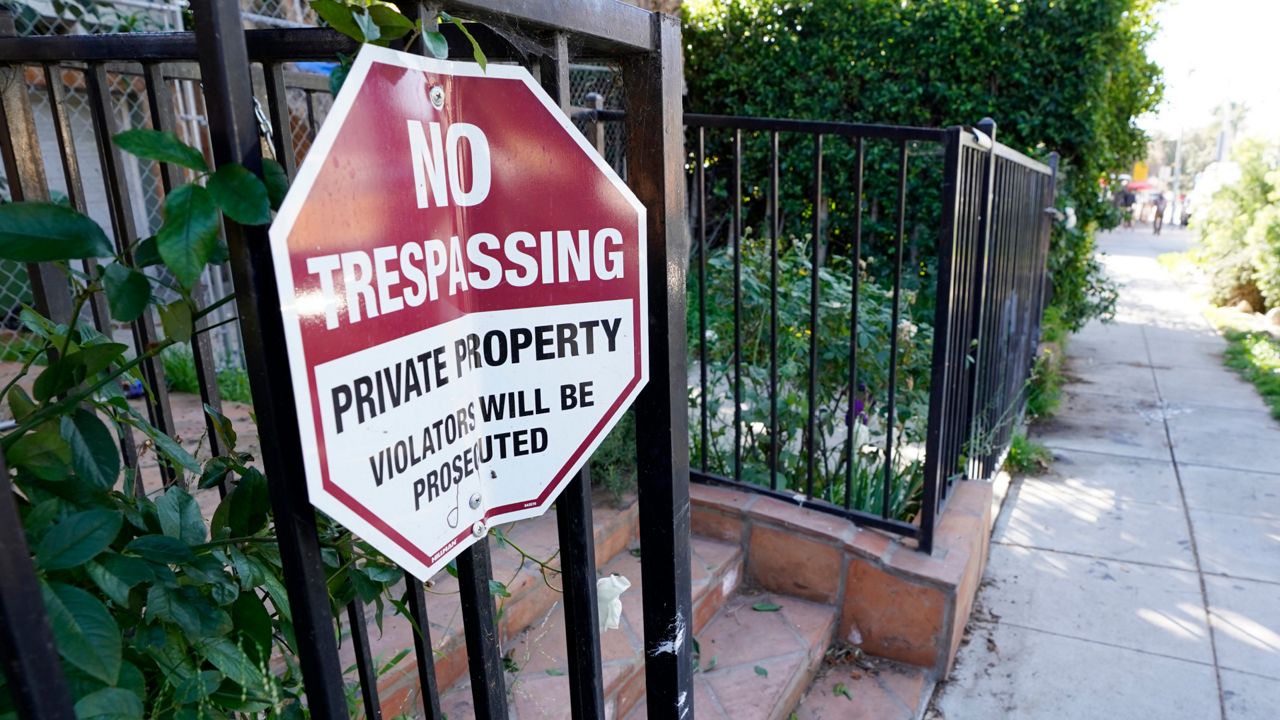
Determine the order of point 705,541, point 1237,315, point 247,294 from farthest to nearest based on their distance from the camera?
point 1237,315 → point 705,541 → point 247,294

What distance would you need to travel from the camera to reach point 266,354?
2.55 feet

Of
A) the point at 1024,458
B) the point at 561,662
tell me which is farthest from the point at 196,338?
the point at 1024,458

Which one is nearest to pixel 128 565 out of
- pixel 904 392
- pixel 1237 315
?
pixel 904 392

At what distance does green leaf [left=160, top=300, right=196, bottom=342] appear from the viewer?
2.94 feet

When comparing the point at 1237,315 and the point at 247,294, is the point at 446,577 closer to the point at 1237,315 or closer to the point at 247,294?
the point at 247,294

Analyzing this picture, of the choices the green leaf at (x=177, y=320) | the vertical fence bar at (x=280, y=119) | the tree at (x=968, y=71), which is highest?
the tree at (x=968, y=71)

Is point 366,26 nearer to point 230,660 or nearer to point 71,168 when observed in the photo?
point 230,660

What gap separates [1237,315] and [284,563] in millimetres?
11523

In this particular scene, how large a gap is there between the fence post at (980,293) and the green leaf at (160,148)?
2.84 meters

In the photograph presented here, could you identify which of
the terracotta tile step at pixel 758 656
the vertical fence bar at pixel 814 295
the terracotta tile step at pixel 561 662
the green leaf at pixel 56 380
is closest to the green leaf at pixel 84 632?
the green leaf at pixel 56 380

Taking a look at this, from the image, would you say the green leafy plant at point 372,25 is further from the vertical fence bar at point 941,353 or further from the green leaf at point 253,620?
the vertical fence bar at point 941,353

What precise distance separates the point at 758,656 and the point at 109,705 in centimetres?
215

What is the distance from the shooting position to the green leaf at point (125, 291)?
85 centimetres

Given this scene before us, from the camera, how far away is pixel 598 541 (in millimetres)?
2779
